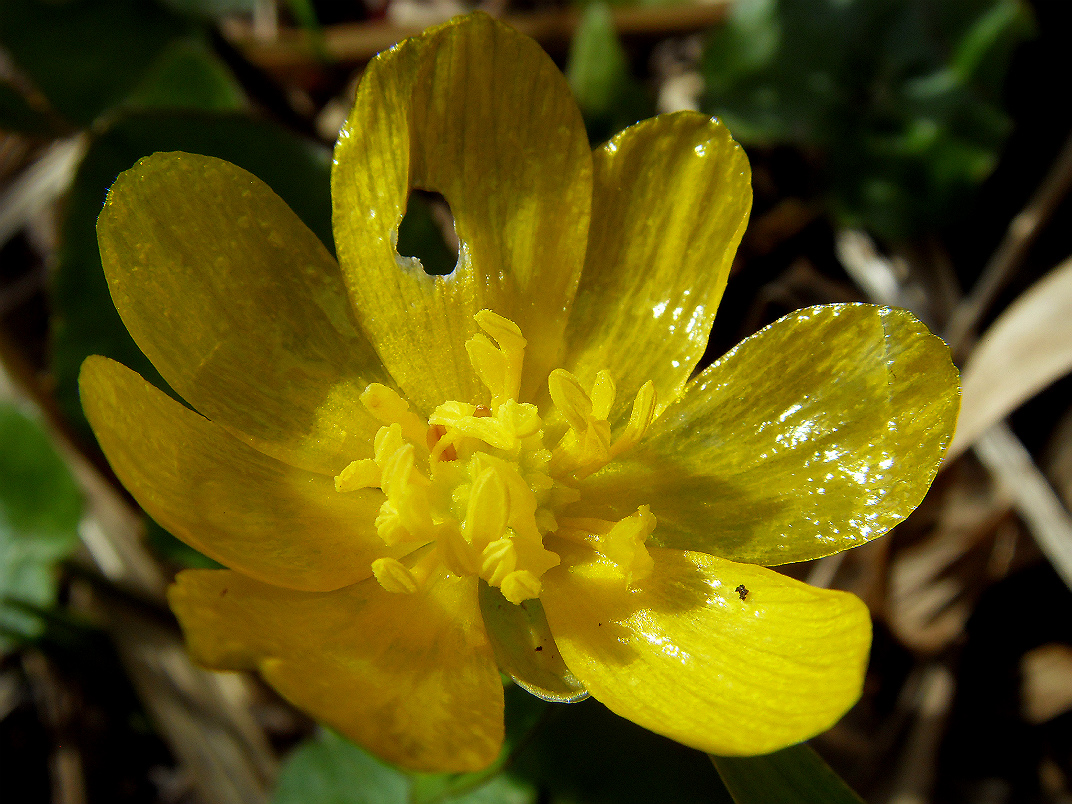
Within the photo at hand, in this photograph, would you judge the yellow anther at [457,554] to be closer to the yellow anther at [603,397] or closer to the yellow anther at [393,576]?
the yellow anther at [393,576]

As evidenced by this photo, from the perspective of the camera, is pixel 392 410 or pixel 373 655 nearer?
pixel 373 655

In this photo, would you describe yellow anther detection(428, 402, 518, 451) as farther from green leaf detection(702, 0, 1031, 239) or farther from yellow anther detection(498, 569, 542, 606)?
green leaf detection(702, 0, 1031, 239)

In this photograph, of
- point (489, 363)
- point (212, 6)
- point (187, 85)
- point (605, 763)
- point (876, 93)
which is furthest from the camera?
point (876, 93)

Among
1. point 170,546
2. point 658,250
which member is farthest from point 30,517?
point 658,250

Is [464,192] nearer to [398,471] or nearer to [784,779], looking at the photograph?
[398,471]

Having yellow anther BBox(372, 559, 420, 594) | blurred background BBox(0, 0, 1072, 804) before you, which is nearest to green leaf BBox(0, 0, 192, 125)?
blurred background BBox(0, 0, 1072, 804)

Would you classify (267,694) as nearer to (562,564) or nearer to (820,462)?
(562,564)

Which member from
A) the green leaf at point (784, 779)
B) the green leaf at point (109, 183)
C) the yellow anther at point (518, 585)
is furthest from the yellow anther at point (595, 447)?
the green leaf at point (109, 183)

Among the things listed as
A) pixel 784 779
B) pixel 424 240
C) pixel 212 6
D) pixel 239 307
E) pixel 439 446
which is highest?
pixel 212 6
